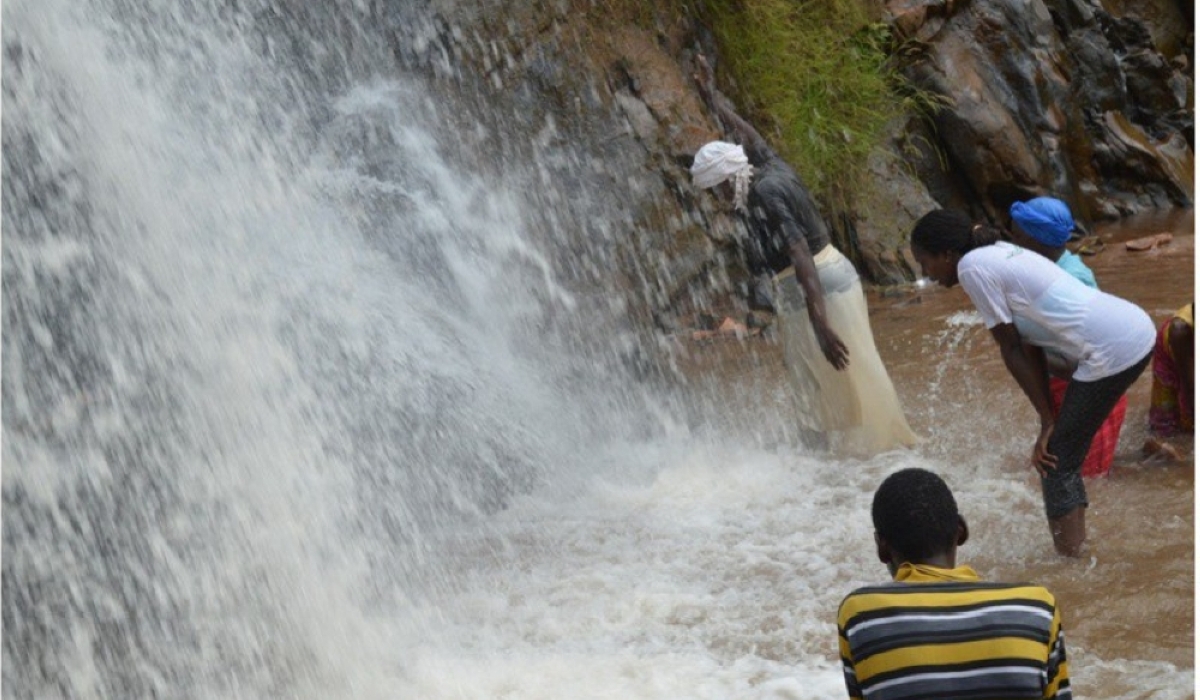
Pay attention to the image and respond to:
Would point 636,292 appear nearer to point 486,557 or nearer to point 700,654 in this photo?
point 486,557

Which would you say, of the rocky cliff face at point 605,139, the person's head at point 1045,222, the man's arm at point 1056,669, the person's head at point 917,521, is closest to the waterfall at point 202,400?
the rocky cliff face at point 605,139

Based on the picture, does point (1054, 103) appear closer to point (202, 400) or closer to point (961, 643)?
point (202, 400)

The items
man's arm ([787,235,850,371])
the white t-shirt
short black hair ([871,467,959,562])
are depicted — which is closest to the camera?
short black hair ([871,467,959,562])

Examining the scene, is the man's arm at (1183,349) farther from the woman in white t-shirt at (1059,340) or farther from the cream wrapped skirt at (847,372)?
the woman in white t-shirt at (1059,340)

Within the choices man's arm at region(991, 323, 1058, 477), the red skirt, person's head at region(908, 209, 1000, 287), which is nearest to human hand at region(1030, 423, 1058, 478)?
man's arm at region(991, 323, 1058, 477)

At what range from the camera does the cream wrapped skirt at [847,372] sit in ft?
20.6

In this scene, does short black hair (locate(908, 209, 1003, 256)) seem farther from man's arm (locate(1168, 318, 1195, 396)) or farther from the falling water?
man's arm (locate(1168, 318, 1195, 396))

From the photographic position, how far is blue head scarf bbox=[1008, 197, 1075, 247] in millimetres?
5215

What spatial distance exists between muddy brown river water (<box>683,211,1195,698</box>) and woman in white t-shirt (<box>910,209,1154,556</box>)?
28 centimetres

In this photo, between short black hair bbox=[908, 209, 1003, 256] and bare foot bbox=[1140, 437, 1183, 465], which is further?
bare foot bbox=[1140, 437, 1183, 465]

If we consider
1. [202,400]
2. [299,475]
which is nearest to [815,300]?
[299,475]

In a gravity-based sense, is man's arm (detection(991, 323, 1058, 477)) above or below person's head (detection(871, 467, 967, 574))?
below

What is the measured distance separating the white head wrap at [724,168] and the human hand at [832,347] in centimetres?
82

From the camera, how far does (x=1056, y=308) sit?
4.41 metres
